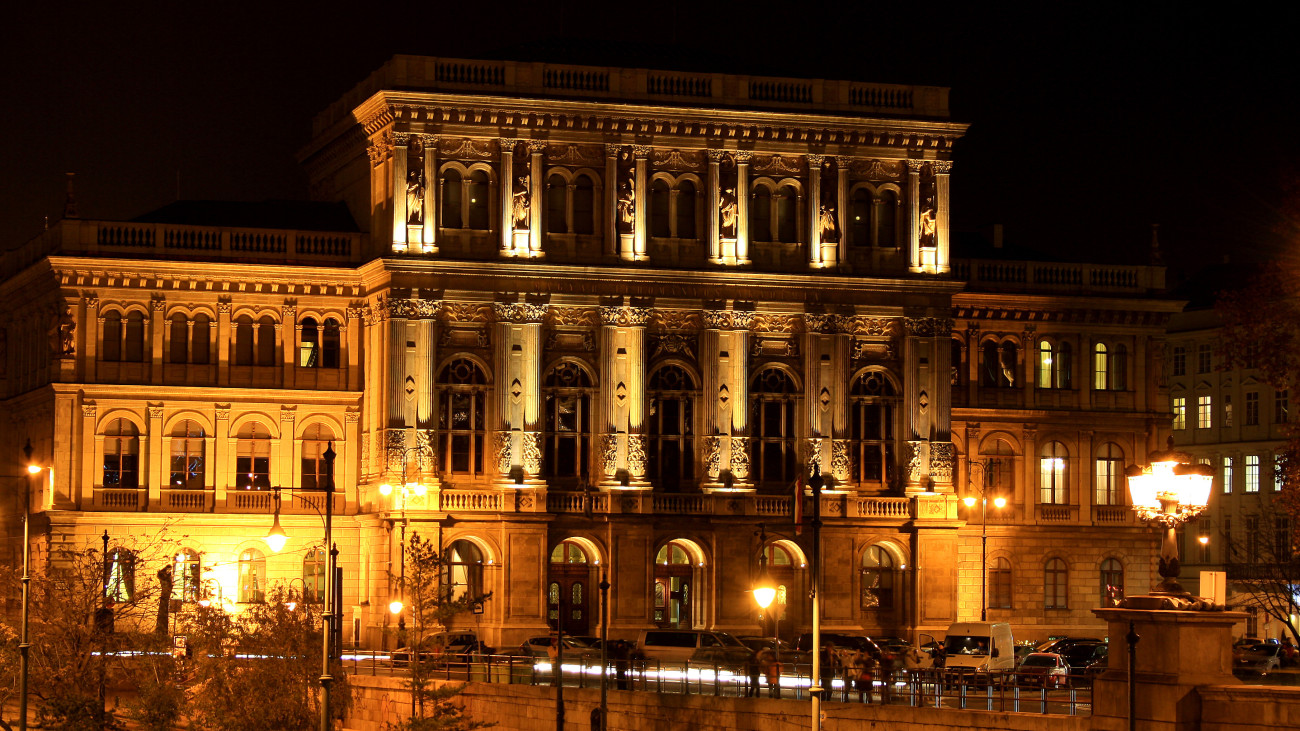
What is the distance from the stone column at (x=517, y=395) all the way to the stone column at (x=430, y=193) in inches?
131

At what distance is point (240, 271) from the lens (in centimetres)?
8831

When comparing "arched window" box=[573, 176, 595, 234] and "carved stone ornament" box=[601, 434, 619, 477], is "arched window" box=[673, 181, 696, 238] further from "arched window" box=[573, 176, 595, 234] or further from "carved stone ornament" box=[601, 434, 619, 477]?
"carved stone ornament" box=[601, 434, 619, 477]

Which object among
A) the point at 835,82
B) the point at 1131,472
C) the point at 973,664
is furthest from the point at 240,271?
the point at 1131,472

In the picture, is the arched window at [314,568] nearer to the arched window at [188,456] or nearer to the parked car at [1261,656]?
the arched window at [188,456]

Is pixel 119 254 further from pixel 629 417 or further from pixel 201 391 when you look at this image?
pixel 629 417

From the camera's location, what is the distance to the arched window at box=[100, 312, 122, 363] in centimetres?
8750

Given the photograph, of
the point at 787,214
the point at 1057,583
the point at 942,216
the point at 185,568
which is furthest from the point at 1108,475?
the point at 185,568

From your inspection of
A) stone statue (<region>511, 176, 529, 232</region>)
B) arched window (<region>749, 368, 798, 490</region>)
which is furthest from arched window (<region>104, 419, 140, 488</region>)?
arched window (<region>749, 368, 798, 490</region>)

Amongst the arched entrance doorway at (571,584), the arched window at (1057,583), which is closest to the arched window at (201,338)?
the arched entrance doorway at (571,584)

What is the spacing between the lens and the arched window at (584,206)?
87.6m

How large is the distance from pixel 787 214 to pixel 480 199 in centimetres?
1189

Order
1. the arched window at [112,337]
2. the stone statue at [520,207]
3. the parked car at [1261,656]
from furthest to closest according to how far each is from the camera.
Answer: the arched window at [112,337], the stone statue at [520,207], the parked car at [1261,656]

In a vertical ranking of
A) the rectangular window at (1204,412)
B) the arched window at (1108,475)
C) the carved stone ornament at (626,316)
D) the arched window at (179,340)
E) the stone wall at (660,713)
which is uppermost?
the carved stone ornament at (626,316)

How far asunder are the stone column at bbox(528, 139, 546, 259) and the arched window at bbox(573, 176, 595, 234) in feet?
4.74
